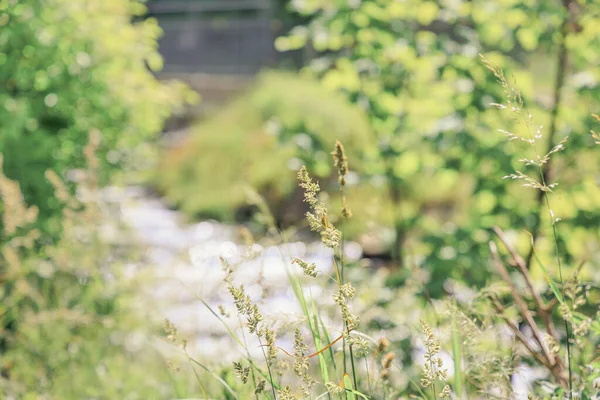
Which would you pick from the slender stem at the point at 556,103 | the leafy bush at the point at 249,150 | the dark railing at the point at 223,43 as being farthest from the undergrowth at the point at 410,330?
the dark railing at the point at 223,43

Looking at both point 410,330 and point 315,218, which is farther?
point 410,330

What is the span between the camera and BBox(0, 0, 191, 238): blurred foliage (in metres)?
3.82

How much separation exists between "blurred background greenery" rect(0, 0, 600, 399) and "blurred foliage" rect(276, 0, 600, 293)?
10 millimetres

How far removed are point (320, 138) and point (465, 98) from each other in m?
0.69

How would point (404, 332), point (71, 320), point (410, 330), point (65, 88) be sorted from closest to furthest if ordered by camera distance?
point (410, 330)
point (404, 332)
point (71, 320)
point (65, 88)

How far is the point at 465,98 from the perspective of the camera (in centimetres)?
314

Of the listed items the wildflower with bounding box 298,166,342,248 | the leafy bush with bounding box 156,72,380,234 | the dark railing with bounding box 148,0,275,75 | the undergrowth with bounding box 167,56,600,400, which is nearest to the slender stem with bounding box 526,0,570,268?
the undergrowth with bounding box 167,56,600,400

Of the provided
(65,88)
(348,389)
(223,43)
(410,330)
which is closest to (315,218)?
(348,389)

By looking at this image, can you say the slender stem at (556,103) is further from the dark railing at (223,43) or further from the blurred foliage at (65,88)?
the dark railing at (223,43)

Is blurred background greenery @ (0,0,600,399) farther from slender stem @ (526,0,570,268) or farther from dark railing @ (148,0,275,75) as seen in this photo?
dark railing @ (148,0,275,75)

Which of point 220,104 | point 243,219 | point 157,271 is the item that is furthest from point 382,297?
point 220,104

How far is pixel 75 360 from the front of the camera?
10.6 ft

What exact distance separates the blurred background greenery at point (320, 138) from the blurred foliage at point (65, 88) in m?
0.01

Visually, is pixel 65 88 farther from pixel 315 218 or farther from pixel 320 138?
pixel 315 218
